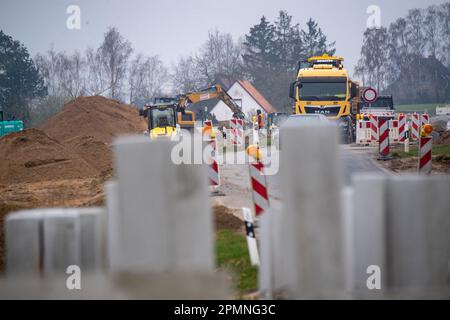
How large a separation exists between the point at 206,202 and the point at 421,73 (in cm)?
8697

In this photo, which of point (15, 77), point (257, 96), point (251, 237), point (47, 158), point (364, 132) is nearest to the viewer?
point (251, 237)

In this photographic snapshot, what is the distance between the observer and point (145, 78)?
92.5 metres

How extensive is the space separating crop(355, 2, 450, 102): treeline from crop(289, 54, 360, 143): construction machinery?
52.8 m

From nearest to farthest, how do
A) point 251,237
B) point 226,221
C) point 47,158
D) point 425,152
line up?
point 251,237
point 226,221
point 425,152
point 47,158

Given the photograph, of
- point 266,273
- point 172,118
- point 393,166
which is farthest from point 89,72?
point 266,273

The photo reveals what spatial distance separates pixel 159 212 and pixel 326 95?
32.7 metres

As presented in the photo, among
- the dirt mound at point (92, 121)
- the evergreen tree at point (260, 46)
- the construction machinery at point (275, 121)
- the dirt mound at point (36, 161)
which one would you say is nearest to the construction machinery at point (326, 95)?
the construction machinery at point (275, 121)

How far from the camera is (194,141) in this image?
5020mm

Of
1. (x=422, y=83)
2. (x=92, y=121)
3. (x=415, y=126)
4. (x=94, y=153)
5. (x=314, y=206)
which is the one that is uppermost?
(x=422, y=83)

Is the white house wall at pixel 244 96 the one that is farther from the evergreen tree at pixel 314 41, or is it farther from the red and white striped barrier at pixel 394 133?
the red and white striped barrier at pixel 394 133

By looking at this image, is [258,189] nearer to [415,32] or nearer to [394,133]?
[394,133]

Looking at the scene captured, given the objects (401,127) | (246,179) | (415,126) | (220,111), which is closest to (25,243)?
(246,179)

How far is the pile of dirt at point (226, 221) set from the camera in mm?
11273

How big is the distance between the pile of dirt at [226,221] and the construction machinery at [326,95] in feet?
79.6
